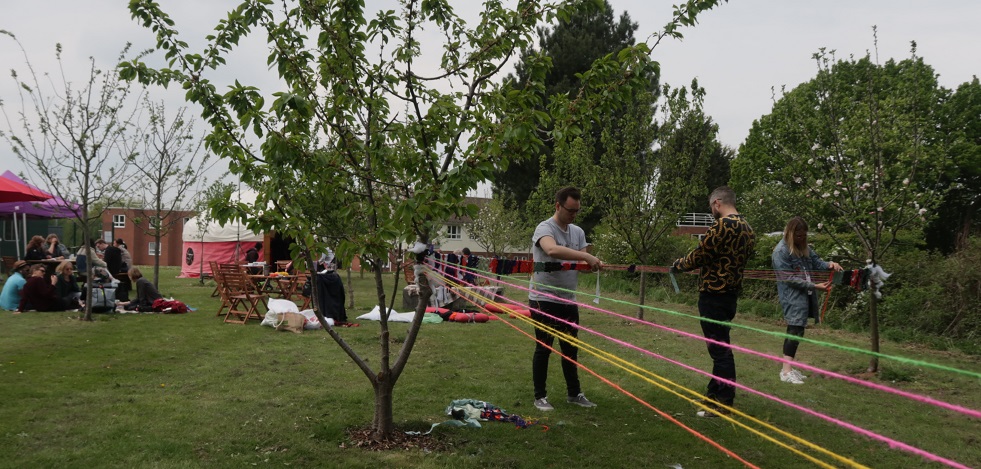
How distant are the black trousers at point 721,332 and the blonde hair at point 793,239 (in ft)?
5.25

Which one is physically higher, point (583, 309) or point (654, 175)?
point (654, 175)

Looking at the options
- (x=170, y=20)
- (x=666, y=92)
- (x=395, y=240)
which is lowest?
(x=395, y=240)

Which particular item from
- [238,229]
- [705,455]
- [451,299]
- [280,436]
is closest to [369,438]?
[280,436]

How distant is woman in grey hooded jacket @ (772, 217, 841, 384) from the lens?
634 cm

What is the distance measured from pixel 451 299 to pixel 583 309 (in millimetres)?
3131

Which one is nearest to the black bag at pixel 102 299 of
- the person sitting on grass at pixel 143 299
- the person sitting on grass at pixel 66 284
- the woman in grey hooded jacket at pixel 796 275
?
the person sitting on grass at pixel 143 299

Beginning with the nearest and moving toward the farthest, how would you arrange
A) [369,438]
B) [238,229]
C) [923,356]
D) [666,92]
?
1. [369,438]
2. [923,356]
3. [666,92]
4. [238,229]

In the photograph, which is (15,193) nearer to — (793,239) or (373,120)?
(373,120)

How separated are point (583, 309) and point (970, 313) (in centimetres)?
707

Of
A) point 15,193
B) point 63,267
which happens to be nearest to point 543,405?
point 63,267

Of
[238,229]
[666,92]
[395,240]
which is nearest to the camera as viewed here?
[395,240]

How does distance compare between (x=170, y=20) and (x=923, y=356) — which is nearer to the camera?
(x=170, y=20)

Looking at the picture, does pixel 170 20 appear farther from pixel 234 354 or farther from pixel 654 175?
pixel 654 175

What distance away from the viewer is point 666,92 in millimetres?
12180
